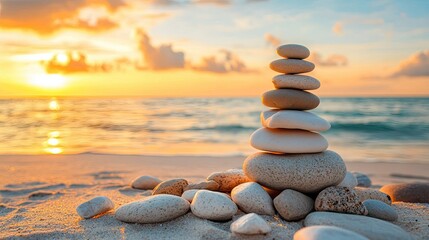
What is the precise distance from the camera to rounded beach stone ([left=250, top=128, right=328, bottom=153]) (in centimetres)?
420

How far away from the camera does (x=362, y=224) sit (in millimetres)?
3369

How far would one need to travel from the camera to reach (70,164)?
767 cm

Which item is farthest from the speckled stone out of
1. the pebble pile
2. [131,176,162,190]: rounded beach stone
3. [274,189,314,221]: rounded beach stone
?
[131,176,162,190]: rounded beach stone

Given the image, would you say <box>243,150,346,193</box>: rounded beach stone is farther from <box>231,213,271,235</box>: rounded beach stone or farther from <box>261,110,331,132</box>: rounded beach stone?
<box>231,213,271,235</box>: rounded beach stone

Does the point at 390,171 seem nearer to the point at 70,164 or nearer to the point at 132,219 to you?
the point at 132,219

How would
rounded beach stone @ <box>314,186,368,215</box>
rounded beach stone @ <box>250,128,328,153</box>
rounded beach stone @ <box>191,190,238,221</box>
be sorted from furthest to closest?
rounded beach stone @ <box>250,128,328,153</box>
rounded beach stone @ <box>314,186,368,215</box>
rounded beach stone @ <box>191,190,238,221</box>

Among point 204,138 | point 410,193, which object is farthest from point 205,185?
point 204,138

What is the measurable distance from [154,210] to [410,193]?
3201 mm

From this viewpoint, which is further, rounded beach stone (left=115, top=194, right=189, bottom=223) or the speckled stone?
the speckled stone

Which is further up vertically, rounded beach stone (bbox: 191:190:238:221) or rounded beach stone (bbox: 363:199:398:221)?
rounded beach stone (bbox: 191:190:238:221)

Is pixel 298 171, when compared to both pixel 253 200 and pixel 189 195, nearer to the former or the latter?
pixel 253 200

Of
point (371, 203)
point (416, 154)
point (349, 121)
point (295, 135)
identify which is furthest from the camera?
point (349, 121)

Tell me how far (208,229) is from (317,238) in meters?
1.01

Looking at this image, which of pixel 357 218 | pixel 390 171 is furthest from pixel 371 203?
pixel 390 171
